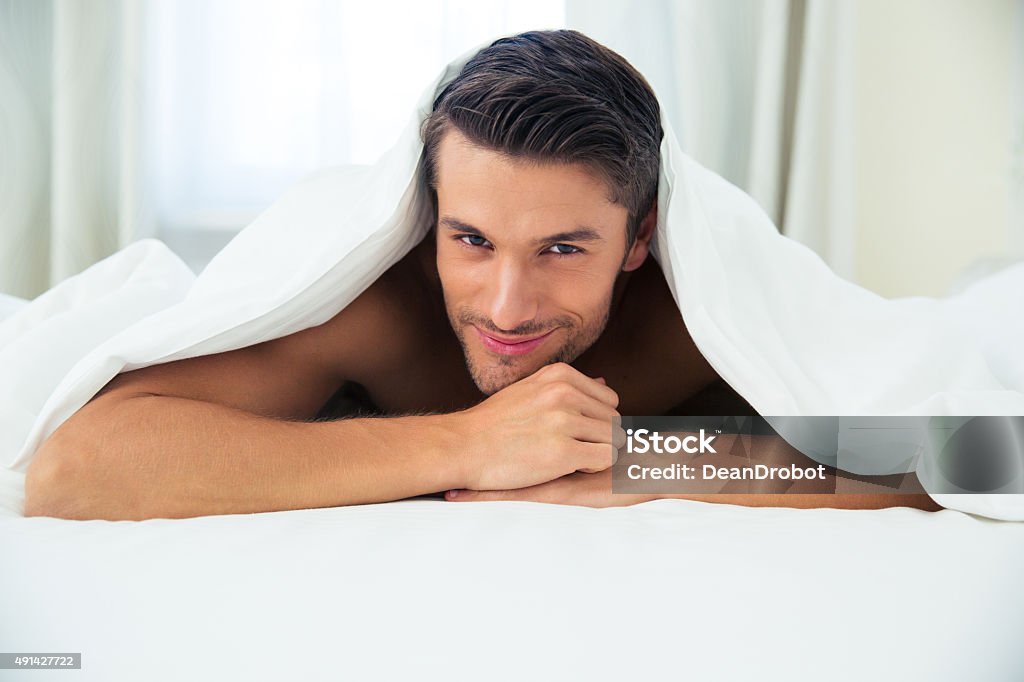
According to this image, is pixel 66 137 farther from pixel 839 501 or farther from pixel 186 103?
pixel 839 501

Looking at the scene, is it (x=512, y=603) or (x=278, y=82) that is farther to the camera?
(x=278, y=82)

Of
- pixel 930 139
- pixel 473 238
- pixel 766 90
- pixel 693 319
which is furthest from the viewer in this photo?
pixel 930 139

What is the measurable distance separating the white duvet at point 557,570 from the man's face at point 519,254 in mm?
110

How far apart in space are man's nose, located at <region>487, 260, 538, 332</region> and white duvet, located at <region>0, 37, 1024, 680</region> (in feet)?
0.50

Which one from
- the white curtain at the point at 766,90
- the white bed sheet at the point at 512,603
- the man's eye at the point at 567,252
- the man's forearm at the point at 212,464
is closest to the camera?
the white bed sheet at the point at 512,603

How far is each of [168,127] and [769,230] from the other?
4.80 feet

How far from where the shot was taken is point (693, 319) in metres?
0.81

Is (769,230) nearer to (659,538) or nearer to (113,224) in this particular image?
(659,538)

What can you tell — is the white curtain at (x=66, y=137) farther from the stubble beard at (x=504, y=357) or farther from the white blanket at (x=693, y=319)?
the stubble beard at (x=504, y=357)

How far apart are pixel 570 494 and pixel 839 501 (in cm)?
23

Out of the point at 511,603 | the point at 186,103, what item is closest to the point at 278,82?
the point at 186,103

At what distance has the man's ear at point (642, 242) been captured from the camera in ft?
3.26

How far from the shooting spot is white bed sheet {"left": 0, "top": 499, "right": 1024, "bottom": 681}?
1.54 ft

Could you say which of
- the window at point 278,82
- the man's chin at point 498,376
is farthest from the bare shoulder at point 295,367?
the window at point 278,82
